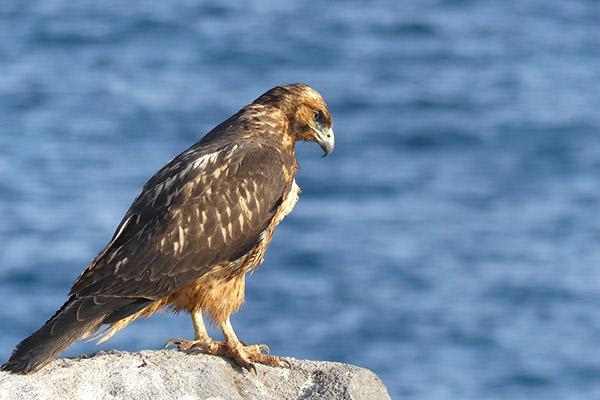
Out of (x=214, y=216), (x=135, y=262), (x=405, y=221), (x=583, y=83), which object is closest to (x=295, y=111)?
(x=214, y=216)

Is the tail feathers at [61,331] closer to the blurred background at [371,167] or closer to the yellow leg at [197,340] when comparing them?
the yellow leg at [197,340]

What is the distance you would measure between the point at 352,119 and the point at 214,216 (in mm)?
16403

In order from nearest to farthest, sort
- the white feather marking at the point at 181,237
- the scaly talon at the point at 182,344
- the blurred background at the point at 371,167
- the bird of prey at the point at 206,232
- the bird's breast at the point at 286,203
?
1. the bird of prey at the point at 206,232
2. the scaly talon at the point at 182,344
3. the white feather marking at the point at 181,237
4. the bird's breast at the point at 286,203
5. the blurred background at the point at 371,167

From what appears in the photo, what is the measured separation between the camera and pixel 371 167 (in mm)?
23281

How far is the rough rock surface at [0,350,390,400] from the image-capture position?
7.50 meters

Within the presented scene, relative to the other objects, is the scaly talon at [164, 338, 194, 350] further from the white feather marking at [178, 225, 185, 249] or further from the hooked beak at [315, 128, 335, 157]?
the hooked beak at [315, 128, 335, 157]

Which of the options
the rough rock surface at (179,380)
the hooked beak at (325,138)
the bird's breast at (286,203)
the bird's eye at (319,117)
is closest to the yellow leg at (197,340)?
the rough rock surface at (179,380)

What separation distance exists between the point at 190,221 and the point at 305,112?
102cm

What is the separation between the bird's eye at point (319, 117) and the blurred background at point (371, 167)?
936 cm

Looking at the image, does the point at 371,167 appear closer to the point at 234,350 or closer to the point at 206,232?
the point at 206,232

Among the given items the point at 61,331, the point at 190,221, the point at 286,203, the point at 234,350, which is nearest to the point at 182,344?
the point at 234,350

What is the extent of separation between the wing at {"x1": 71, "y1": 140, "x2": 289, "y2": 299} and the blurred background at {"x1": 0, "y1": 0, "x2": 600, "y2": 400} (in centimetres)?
964

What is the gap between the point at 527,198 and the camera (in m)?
22.8

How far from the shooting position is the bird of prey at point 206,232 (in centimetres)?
823
